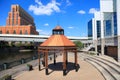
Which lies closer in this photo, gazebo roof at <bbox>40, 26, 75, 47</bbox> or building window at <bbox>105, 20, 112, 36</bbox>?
gazebo roof at <bbox>40, 26, 75, 47</bbox>

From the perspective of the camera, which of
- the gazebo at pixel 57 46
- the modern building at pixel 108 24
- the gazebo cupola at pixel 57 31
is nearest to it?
the gazebo at pixel 57 46

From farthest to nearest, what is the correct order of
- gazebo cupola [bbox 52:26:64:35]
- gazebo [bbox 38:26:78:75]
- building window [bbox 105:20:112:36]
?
building window [bbox 105:20:112:36]
gazebo cupola [bbox 52:26:64:35]
gazebo [bbox 38:26:78:75]

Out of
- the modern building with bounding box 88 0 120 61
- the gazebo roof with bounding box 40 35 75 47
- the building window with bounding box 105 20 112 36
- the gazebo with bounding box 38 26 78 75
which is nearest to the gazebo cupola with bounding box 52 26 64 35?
the gazebo with bounding box 38 26 78 75

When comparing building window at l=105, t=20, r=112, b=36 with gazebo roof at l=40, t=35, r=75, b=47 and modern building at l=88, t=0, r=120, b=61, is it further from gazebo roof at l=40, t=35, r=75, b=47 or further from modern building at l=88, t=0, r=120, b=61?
gazebo roof at l=40, t=35, r=75, b=47

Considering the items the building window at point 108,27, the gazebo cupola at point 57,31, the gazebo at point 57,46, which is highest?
the building window at point 108,27

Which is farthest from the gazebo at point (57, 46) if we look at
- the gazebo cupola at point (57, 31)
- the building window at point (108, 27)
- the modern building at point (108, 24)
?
the building window at point (108, 27)

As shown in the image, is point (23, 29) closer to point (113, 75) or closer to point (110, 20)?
point (110, 20)

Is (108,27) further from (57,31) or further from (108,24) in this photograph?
(57,31)

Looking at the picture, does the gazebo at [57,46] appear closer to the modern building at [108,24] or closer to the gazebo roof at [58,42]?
the gazebo roof at [58,42]

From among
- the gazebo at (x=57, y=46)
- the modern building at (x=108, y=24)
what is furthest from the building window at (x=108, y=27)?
the gazebo at (x=57, y=46)

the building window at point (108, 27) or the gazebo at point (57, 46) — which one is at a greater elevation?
the building window at point (108, 27)

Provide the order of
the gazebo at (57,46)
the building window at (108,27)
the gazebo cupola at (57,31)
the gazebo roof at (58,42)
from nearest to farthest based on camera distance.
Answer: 1. the gazebo at (57,46)
2. the gazebo roof at (58,42)
3. the gazebo cupola at (57,31)
4. the building window at (108,27)

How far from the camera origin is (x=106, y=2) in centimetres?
5266

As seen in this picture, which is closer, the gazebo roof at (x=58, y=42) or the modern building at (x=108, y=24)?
the gazebo roof at (x=58, y=42)
